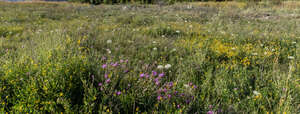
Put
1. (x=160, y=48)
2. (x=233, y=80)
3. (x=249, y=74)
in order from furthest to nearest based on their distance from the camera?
(x=160, y=48), (x=249, y=74), (x=233, y=80)

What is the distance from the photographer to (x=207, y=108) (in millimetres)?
1840

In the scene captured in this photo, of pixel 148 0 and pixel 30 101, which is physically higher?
pixel 148 0

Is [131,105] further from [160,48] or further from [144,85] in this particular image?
[160,48]

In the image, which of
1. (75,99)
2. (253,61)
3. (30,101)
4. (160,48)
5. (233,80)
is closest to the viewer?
(30,101)

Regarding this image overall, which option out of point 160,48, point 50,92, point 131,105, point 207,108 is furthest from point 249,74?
point 50,92

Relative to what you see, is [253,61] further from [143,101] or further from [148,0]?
[148,0]

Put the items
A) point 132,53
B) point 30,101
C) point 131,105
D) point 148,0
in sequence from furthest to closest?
1. point 148,0
2. point 132,53
3. point 131,105
4. point 30,101

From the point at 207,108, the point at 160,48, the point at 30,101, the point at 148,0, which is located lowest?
the point at 207,108

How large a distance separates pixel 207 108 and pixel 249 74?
4.43 feet

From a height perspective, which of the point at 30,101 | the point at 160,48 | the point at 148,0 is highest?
the point at 148,0

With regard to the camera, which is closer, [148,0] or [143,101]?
[143,101]

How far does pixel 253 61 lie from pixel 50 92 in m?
3.27

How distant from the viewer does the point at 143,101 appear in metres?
1.88

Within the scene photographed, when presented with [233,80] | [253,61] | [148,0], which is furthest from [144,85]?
[148,0]
